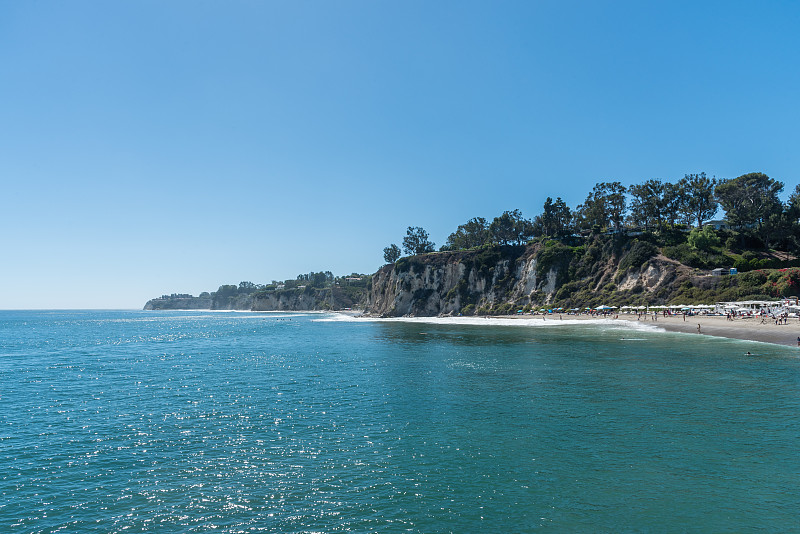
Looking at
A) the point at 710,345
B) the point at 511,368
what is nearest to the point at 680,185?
the point at 710,345

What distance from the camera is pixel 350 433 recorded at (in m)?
21.4

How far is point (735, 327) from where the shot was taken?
58000 mm

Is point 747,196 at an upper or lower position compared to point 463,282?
upper

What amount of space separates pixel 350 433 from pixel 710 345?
4582 centimetres

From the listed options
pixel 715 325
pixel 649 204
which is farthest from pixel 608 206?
pixel 715 325

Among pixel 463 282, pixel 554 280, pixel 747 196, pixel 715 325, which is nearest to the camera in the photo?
pixel 715 325

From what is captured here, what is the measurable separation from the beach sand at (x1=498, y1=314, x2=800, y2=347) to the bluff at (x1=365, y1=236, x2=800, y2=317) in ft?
44.9

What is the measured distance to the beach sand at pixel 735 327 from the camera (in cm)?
4903

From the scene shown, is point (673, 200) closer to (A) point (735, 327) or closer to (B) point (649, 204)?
(B) point (649, 204)

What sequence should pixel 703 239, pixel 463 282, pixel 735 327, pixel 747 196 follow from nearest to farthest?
pixel 735 327
pixel 703 239
pixel 747 196
pixel 463 282

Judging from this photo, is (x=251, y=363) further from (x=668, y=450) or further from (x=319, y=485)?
(x=668, y=450)

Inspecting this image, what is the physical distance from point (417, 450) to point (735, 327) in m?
59.3

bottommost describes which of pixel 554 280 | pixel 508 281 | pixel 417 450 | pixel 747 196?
pixel 417 450

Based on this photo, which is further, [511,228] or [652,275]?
[511,228]
